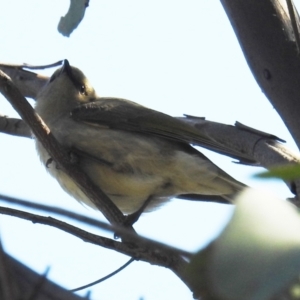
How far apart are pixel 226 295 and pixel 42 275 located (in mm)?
446

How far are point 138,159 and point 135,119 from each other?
1.52 ft

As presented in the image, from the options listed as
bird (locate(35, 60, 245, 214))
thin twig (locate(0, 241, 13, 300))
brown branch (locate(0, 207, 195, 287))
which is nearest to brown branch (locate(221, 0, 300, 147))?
bird (locate(35, 60, 245, 214))

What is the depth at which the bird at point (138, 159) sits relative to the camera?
13.8 feet

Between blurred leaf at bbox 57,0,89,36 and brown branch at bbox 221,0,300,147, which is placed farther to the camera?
blurred leaf at bbox 57,0,89,36

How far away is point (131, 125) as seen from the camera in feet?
14.9

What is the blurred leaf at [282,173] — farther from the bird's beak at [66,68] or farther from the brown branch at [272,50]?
the bird's beak at [66,68]

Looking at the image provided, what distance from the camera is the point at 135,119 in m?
4.62

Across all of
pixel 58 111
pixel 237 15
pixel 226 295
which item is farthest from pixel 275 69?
pixel 226 295

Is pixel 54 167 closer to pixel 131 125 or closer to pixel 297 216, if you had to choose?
pixel 131 125

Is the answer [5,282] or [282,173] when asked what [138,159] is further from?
[282,173]

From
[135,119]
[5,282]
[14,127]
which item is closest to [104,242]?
[5,282]

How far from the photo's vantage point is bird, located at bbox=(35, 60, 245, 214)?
4.21 meters

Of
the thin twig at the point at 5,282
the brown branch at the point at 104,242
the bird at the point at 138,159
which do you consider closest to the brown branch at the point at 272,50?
the bird at the point at 138,159

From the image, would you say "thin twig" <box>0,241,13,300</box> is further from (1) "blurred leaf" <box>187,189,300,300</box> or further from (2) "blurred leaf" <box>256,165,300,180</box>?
(2) "blurred leaf" <box>256,165,300,180</box>
